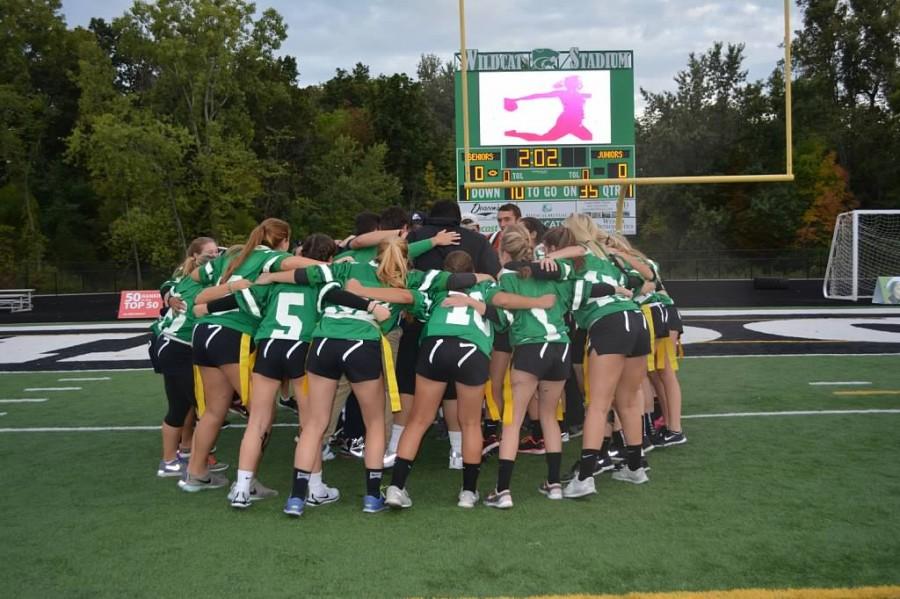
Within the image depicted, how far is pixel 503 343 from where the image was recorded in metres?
5.63

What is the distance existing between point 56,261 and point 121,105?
1073 centimetres

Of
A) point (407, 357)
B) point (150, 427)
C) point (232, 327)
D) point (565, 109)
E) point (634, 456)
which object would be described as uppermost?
point (565, 109)

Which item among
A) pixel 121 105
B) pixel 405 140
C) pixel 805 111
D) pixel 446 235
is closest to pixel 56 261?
pixel 121 105

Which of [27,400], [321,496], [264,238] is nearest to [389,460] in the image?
[321,496]

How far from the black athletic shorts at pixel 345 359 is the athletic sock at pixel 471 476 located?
822mm

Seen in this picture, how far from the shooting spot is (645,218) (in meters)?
46.3

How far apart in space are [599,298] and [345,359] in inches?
64.5

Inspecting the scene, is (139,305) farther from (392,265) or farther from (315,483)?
(392,265)

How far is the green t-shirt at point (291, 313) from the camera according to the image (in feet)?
16.4

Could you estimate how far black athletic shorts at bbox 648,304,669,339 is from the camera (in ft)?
21.0

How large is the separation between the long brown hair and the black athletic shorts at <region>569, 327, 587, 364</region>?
7.93 ft

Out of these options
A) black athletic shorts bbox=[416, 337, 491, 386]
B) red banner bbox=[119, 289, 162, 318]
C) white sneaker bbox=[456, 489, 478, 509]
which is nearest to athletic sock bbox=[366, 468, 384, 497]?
white sneaker bbox=[456, 489, 478, 509]

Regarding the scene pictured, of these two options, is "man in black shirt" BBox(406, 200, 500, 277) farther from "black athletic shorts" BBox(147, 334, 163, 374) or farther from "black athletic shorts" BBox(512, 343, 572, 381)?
"black athletic shorts" BBox(147, 334, 163, 374)

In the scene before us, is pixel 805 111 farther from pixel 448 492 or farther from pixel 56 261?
pixel 448 492
